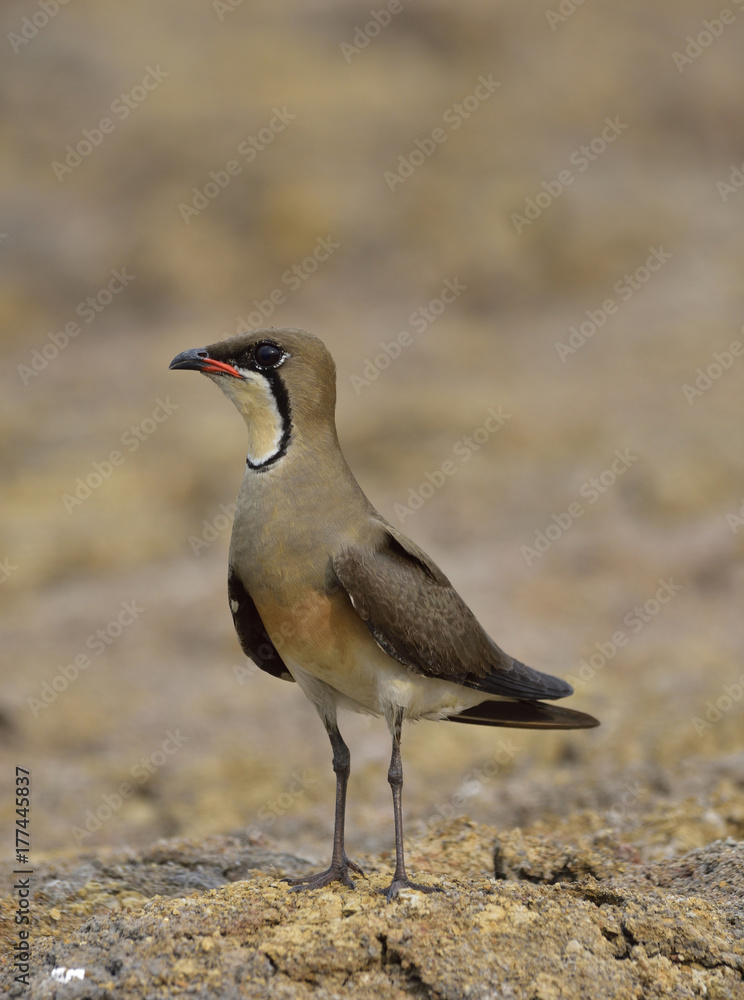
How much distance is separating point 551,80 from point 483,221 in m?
5.01

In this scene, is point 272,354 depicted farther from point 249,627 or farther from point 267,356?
point 249,627

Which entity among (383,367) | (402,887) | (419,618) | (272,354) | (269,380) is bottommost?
(402,887)

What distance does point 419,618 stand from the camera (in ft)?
15.3

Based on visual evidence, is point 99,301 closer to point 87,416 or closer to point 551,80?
point 87,416

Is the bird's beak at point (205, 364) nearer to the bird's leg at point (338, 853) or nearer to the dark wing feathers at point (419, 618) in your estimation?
the dark wing feathers at point (419, 618)

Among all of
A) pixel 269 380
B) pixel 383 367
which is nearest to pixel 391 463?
pixel 383 367

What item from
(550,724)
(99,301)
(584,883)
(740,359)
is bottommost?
(584,883)

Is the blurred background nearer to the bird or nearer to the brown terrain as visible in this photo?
the brown terrain

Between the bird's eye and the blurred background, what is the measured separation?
349 centimetres

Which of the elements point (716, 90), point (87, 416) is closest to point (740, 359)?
point (716, 90)

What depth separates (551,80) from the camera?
926 inches

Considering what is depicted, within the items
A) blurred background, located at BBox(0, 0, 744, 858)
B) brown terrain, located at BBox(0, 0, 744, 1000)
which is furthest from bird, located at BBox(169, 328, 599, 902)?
blurred background, located at BBox(0, 0, 744, 858)

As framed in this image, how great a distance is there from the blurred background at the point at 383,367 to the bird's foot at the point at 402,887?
2.39 meters

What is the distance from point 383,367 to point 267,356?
1348 cm
